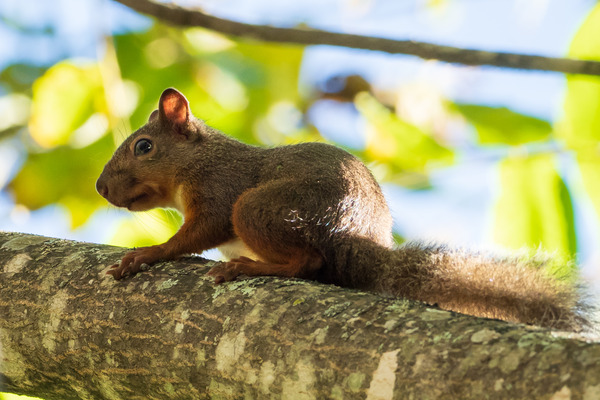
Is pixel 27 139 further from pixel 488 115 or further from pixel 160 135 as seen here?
pixel 488 115

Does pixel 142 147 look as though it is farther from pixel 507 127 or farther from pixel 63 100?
pixel 507 127

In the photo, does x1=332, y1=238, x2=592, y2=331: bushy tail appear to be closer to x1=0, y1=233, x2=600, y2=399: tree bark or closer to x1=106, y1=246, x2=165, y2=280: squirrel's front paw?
x1=0, y1=233, x2=600, y2=399: tree bark

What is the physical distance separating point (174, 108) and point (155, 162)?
37 centimetres

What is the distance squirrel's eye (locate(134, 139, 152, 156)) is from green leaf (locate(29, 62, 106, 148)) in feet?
1.02

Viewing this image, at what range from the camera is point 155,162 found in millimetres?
4160

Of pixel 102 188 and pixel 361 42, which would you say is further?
pixel 102 188

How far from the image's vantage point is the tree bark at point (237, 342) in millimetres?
1767

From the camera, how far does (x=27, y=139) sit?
4.95 metres

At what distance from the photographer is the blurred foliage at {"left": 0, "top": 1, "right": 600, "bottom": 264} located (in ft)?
10.8

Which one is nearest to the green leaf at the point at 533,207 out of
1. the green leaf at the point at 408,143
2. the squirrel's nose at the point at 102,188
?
the green leaf at the point at 408,143

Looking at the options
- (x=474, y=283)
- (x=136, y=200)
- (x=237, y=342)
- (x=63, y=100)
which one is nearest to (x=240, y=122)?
(x=136, y=200)

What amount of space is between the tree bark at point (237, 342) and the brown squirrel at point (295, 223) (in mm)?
194

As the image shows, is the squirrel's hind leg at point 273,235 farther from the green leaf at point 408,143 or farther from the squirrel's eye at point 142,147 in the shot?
the squirrel's eye at point 142,147

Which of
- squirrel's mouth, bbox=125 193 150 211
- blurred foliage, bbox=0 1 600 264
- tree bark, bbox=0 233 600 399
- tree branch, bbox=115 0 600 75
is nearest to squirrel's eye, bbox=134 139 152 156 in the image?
blurred foliage, bbox=0 1 600 264
